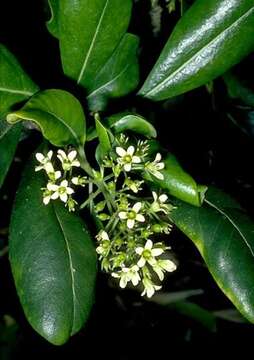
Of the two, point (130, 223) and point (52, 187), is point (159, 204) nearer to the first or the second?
point (130, 223)

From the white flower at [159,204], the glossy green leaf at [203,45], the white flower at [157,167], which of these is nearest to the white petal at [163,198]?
the white flower at [159,204]

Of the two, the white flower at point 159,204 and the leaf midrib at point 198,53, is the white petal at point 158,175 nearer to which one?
the white flower at point 159,204

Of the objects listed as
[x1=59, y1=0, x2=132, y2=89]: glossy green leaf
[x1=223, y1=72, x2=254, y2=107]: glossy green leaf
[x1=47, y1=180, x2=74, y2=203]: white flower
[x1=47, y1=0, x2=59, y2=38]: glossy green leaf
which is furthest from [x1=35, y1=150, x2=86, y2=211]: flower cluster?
[x1=223, y1=72, x2=254, y2=107]: glossy green leaf

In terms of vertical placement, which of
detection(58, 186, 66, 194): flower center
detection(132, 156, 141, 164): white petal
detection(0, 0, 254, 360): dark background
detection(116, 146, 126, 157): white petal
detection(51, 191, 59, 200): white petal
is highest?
detection(116, 146, 126, 157): white petal

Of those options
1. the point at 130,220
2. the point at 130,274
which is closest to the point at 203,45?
the point at 130,220

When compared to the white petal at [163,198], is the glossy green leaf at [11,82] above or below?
above

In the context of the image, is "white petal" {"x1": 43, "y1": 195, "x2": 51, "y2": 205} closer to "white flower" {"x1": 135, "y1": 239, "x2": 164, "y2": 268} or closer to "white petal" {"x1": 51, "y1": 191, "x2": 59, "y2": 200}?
"white petal" {"x1": 51, "y1": 191, "x2": 59, "y2": 200}

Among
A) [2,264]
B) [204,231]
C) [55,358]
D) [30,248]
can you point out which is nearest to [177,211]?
[204,231]

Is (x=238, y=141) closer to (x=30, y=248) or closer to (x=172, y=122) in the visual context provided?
(x=172, y=122)
